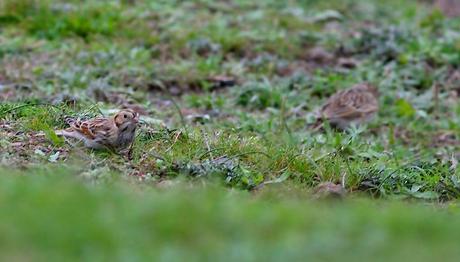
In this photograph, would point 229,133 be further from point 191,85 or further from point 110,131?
point 191,85

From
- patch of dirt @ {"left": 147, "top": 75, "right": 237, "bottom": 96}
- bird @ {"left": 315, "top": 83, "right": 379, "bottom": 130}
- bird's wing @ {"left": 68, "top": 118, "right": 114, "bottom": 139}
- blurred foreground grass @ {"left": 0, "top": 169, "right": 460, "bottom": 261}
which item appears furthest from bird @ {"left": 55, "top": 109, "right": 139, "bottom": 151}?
patch of dirt @ {"left": 147, "top": 75, "right": 237, "bottom": 96}

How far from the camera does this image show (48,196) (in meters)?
5.50

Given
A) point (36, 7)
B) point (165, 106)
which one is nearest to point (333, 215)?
point (165, 106)

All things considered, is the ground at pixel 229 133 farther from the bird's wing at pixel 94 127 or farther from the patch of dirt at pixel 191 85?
the bird's wing at pixel 94 127

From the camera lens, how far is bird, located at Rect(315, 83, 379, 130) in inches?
463

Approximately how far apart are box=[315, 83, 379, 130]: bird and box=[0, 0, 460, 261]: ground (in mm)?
164

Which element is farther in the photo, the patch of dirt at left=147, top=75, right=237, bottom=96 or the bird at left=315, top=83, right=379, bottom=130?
the patch of dirt at left=147, top=75, right=237, bottom=96

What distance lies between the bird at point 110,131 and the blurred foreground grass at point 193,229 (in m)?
1.85

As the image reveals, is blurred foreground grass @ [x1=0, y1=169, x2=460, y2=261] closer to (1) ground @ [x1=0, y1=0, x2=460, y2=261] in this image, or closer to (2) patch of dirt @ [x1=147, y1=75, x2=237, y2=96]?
(1) ground @ [x1=0, y1=0, x2=460, y2=261]

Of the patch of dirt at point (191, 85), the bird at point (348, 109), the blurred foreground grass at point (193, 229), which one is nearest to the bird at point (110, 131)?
the blurred foreground grass at point (193, 229)

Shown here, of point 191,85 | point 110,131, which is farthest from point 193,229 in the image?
point 191,85

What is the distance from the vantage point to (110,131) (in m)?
7.77

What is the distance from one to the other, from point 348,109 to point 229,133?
2.99 m

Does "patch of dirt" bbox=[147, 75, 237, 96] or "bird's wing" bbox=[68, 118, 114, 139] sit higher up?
"bird's wing" bbox=[68, 118, 114, 139]
